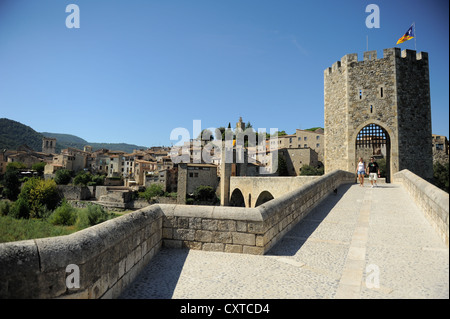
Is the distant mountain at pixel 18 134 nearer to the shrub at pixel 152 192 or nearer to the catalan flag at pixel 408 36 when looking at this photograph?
the shrub at pixel 152 192

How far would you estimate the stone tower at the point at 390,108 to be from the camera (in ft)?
55.3

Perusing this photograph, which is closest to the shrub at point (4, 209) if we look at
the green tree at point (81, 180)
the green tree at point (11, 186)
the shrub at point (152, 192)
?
the green tree at point (11, 186)

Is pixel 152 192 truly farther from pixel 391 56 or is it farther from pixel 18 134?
pixel 18 134

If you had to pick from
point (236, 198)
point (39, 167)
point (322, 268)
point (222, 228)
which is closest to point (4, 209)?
point (236, 198)

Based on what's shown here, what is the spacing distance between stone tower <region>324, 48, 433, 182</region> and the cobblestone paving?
12.3m

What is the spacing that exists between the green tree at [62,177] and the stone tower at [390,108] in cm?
6717

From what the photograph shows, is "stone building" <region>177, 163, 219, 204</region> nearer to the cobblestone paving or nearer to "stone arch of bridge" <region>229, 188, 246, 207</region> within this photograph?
"stone arch of bridge" <region>229, 188, 246, 207</region>

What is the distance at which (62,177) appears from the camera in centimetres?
6612

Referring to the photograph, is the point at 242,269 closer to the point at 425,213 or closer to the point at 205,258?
the point at 205,258

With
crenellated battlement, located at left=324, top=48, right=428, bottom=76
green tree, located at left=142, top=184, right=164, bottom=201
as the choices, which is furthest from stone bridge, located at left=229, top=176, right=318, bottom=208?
green tree, located at left=142, top=184, right=164, bottom=201

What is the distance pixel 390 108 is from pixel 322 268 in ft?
52.9

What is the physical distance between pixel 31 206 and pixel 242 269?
53727mm
